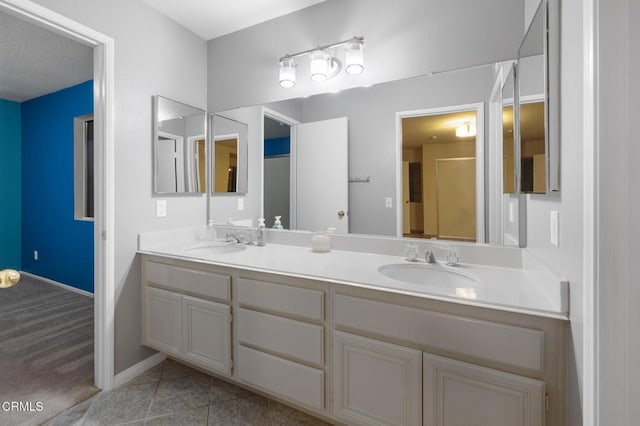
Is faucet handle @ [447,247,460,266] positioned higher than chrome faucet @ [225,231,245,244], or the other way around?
chrome faucet @ [225,231,245,244]

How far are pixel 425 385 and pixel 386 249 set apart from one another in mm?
755

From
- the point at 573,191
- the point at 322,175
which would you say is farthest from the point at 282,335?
the point at 573,191

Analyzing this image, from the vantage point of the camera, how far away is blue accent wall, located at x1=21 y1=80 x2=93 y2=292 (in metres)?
3.40

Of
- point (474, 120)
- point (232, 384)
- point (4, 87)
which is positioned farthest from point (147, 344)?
point (4, 87)

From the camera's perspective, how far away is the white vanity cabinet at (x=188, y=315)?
5.29 ft

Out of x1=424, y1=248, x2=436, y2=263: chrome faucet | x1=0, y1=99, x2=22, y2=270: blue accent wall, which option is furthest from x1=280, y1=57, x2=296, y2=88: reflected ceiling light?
x1=0, y1=99, x2=22, y2=270: blue accent wall

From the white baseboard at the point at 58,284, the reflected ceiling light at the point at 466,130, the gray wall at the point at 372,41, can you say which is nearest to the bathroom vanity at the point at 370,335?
the reflected ceiling light at the point at 466,130

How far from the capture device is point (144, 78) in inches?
76.5

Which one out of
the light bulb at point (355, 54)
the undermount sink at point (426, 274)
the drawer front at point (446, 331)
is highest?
the light bulb at point (355, 54)

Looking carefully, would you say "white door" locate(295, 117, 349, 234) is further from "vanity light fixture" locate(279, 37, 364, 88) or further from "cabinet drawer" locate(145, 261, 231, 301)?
"cabinet drawer" locate(145, 261, 231, 301)

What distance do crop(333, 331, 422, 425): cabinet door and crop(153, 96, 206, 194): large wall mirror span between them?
5.26ft

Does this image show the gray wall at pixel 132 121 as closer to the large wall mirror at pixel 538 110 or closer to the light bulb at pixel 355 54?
the light bulb at pixel 355 54

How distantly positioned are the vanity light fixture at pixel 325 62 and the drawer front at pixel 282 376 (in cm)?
166

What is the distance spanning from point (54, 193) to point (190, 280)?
3.27 m
